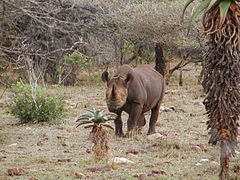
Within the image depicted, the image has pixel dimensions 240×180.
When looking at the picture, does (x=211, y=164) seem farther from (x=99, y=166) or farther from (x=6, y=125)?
(x=6, y=125)

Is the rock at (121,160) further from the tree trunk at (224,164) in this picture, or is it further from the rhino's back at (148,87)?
the rhino's back at (148,87)

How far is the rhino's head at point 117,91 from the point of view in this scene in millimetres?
8648

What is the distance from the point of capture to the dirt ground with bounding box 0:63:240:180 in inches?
245

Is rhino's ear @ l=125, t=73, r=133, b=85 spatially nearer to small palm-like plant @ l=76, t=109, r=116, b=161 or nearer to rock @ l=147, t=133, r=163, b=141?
rock @ l=147, t=133, r=163, b=141

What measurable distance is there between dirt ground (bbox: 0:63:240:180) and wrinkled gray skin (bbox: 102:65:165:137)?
443 millimetres

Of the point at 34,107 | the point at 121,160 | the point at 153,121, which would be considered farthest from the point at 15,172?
the point at 34,107

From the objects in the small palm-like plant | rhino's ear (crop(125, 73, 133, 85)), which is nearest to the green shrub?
rhino's ear (crop(125, 73, 133, 85))

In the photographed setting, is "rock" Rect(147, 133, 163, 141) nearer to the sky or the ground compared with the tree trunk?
nearer to the ground

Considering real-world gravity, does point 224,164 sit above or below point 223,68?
below

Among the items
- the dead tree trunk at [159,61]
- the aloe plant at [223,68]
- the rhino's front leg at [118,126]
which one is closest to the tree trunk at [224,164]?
the aloe plant at [223,68]

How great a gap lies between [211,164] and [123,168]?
1.41 m

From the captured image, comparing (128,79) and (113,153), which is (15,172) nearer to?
(113,153)

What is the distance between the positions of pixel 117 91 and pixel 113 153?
5.25 feet

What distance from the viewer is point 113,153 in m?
7.50
